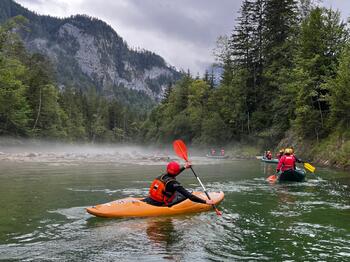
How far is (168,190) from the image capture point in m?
9.88

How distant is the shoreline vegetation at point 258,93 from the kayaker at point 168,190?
1645 centimetres

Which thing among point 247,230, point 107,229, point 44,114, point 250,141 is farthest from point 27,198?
point 44,114

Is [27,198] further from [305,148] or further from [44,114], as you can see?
[44,114]

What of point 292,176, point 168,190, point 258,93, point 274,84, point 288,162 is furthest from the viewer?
point 258,93

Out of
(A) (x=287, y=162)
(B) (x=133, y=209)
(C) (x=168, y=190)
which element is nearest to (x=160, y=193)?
(C) (x=168, y=190)

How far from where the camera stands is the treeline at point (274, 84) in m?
30.8

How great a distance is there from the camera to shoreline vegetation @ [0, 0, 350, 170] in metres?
30.3

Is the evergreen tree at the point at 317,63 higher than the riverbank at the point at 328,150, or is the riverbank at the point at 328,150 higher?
the evergreen tree at the point at 317,63

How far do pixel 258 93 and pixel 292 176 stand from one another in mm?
31659

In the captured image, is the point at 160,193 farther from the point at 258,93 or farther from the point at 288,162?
the point at 258,93

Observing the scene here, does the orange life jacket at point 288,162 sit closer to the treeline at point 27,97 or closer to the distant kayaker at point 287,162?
the distant kayaker at point 287,162

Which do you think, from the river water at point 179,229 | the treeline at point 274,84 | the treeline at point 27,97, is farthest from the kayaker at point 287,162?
the treeline at point 27,97

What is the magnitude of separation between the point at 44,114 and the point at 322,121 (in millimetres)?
37250

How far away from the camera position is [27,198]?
39.1ft
